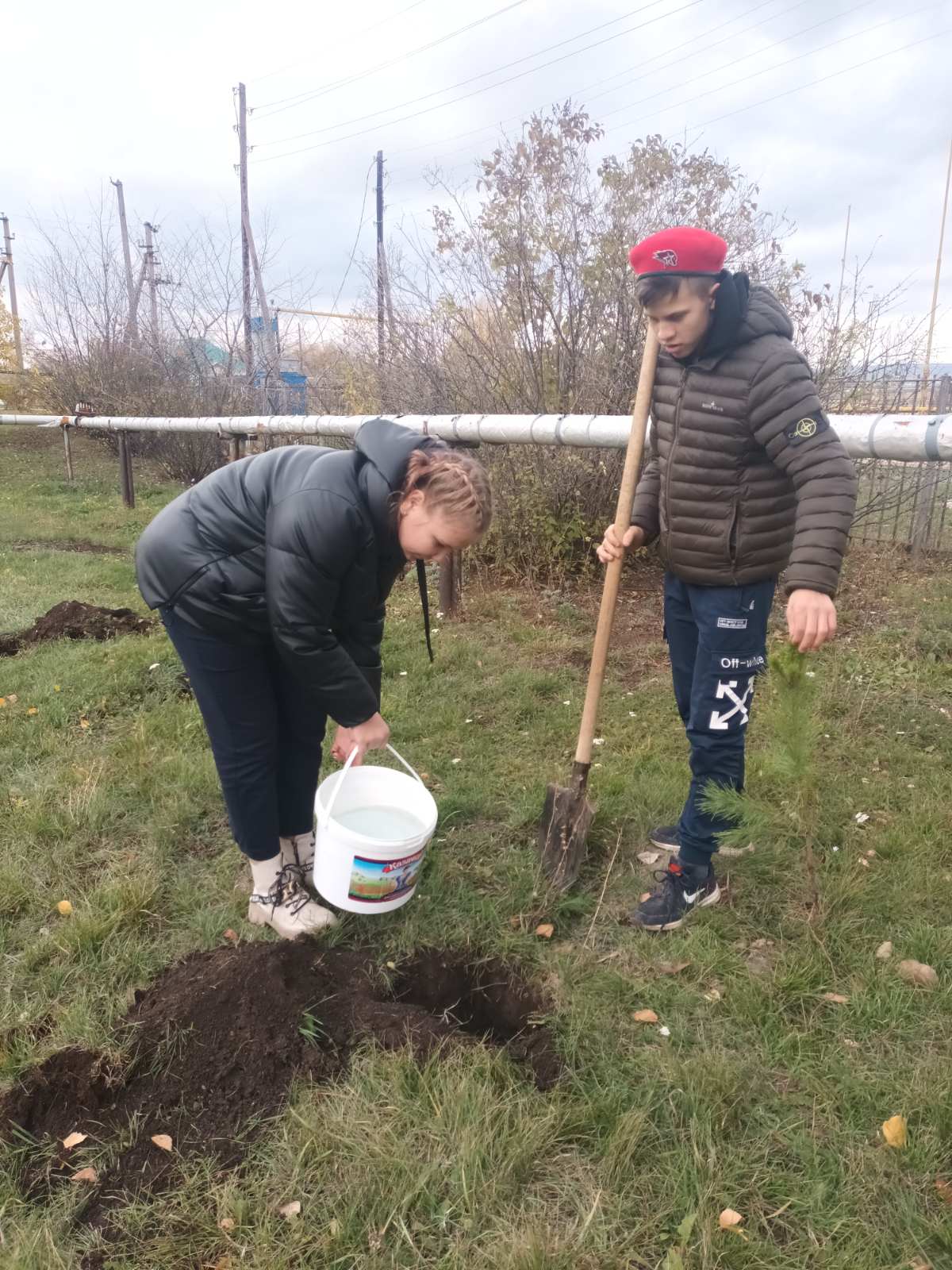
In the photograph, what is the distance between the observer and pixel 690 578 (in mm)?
2500

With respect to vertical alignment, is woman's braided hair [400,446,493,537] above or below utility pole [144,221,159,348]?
below

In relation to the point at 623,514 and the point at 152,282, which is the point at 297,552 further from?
the point at 152,282

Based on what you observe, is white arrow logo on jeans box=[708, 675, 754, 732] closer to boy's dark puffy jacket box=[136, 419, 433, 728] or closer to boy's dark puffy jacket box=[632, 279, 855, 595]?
boy's dark puffy jacket box=[632, 279, 855, 595]

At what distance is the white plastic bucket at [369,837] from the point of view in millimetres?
2291

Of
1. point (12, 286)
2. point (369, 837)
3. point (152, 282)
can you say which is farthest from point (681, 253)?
point (12, 286)

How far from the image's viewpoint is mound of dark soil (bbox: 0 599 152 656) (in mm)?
5418

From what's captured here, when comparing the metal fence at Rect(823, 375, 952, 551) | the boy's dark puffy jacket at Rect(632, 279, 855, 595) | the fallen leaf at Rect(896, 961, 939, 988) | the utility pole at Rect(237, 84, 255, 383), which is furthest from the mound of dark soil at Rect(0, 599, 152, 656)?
the utility pole at Rect(237, 84, 255, 383)

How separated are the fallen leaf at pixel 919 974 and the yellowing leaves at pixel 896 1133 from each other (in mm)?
540

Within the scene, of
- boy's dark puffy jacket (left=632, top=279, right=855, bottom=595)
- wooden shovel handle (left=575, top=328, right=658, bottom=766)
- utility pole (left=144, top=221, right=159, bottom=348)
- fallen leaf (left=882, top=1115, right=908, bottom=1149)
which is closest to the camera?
fallen leaf (left=882, top=1115, right=908, bottom=1149)

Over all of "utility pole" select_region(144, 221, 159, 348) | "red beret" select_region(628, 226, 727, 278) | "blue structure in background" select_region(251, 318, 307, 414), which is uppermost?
"utility pole" select_region(144, 221, 159, 348)

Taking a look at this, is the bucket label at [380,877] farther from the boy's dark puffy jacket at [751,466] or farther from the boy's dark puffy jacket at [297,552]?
the boy's dark puffy jacket at [751,466]

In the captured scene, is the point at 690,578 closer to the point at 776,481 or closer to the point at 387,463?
the point at 776,481

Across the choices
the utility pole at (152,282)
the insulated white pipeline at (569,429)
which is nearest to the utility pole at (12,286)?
the utility pole at (152,282)

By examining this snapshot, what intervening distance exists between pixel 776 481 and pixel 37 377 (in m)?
21.9
